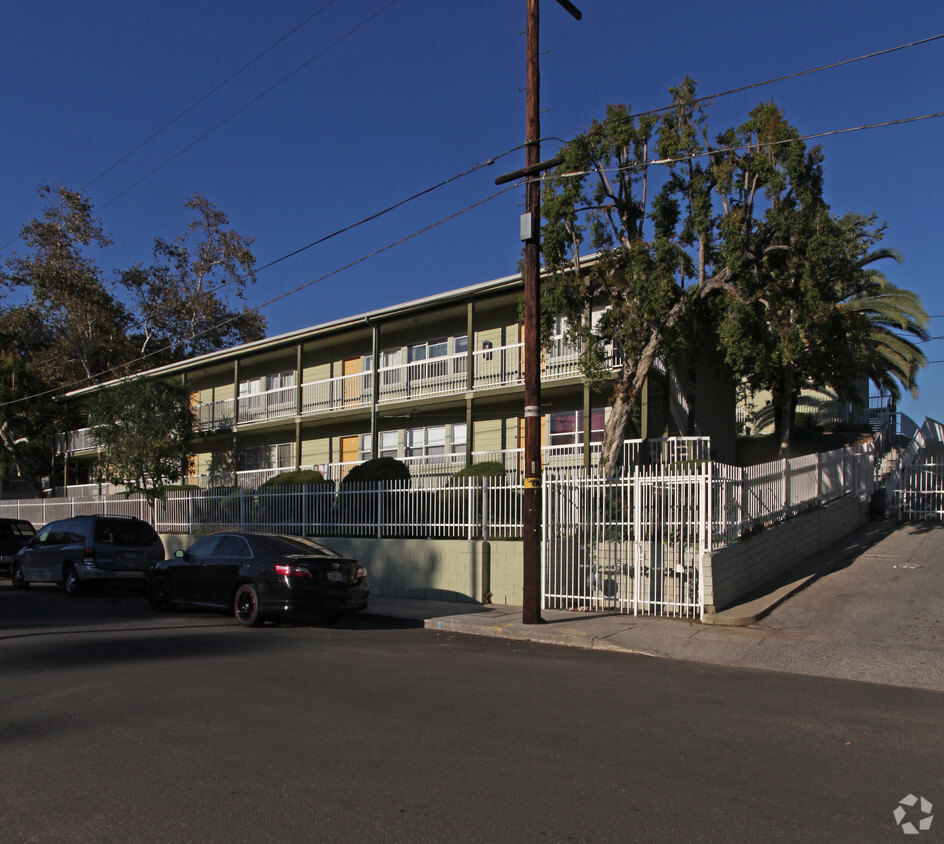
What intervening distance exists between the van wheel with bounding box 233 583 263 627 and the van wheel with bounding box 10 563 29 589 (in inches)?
324

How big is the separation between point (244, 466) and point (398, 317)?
10605 mm

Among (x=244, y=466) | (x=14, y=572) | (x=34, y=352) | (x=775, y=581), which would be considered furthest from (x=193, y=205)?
(x=775, y=581)

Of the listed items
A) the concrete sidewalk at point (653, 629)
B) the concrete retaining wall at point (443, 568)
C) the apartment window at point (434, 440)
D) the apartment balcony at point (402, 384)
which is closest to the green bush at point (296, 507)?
the concrete retaining wall at point (443, 568)

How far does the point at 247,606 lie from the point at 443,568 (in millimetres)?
4268

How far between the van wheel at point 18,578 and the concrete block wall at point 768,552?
1400 cm

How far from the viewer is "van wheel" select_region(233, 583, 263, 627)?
1144 cm

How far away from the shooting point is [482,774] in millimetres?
5066

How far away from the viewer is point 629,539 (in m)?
12.5

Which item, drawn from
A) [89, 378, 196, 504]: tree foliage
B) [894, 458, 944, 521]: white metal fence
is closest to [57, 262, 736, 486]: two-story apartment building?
[89, 378, 196, 504]: tree foliage

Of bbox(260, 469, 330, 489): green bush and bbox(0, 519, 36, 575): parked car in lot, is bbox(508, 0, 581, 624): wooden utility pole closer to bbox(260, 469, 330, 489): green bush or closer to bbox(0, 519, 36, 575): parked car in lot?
bbox(260, 469, 330, 489): green bush

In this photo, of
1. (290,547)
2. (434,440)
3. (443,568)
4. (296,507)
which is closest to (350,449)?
(434,440)

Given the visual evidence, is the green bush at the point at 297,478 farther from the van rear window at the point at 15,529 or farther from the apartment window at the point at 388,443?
the van rear window at the point at 15,529

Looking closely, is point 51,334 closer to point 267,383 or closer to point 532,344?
point 267,383

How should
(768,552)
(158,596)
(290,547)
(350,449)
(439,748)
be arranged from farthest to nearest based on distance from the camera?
(350,449)
(768,552)
(158,596)
(290,547)
(439,748)
